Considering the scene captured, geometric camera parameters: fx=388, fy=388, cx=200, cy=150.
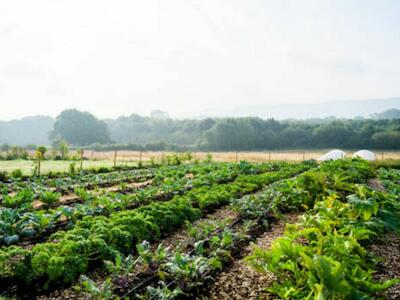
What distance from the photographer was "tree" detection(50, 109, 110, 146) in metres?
87.3

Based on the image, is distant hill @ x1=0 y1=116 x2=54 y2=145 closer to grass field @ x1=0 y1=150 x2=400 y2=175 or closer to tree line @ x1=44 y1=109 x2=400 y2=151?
tree line @ x1=44 y1=109 x2=400 y2=151

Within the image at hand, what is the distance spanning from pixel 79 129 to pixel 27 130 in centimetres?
4645

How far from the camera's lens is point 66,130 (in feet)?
290

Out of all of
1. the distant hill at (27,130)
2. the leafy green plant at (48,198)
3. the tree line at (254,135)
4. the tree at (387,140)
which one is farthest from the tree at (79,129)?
the leafy green plant at (48,198)

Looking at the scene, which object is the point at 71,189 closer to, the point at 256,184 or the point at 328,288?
the point at 256,184

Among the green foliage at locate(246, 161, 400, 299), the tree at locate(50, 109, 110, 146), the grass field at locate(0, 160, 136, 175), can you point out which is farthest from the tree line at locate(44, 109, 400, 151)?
the green foliage at locate(246, 161, 400, 299)

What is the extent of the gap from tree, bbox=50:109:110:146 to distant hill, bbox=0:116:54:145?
111 ft

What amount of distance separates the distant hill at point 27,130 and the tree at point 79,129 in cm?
3394

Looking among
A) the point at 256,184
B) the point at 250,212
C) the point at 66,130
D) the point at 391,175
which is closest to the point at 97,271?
the point at 250,212

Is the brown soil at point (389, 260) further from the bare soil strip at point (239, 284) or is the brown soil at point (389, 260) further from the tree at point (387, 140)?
the tree at point (387, 140)

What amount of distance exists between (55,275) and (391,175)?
63.0ft

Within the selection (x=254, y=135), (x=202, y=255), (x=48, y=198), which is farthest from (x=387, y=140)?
(x=202, y=255)

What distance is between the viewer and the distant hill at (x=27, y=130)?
120188 millimetres

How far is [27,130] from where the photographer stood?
124688 millimetres
